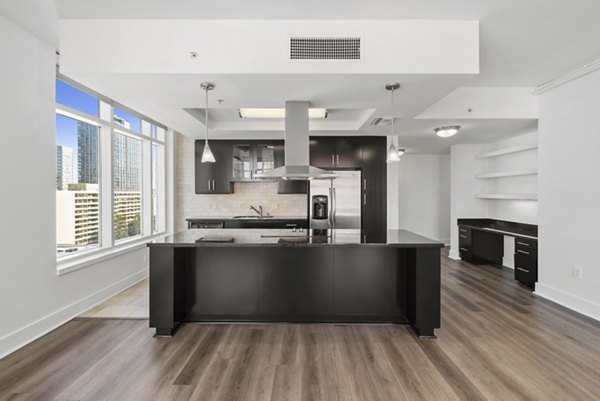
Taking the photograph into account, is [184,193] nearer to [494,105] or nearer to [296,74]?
[296,74]

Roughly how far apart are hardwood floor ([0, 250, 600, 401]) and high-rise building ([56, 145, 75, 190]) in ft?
5.22

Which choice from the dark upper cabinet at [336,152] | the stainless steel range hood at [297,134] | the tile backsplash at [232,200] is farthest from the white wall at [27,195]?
the dark upper cabinet at [336,152]

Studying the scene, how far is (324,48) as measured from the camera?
2631 mm

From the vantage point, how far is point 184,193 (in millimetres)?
6176

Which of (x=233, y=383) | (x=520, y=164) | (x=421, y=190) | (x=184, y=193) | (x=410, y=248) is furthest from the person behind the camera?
(x=421, y=190)

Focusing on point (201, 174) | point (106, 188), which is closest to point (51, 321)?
point (106, 188)

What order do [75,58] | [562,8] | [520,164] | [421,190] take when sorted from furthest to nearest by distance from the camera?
[421,190] → [520,164] → [75,58] → [562,8]

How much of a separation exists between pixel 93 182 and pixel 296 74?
3199 millimetres

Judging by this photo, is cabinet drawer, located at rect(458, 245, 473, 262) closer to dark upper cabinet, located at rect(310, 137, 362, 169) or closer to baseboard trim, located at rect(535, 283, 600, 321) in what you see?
baseboard trim, located at rect(535, 283, 600, 321)

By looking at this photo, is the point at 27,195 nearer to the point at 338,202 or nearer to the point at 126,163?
the point at 126,163

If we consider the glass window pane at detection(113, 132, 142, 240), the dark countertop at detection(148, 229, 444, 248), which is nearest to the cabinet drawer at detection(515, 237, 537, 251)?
the dark countertop at detection(148, 229, 444, 248)

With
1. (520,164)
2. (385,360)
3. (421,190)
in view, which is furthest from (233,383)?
(421,190)

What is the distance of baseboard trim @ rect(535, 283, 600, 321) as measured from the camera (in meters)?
3.33

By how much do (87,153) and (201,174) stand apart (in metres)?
2.15
